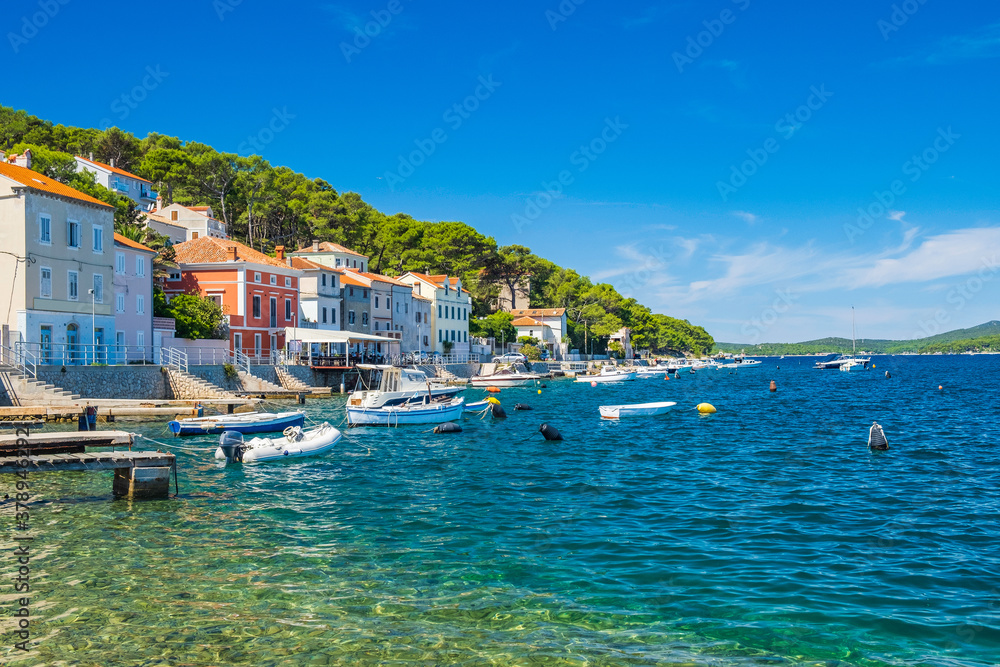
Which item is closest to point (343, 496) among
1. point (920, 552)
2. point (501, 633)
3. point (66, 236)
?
point (501, 633)

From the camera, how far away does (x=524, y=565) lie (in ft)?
40.3

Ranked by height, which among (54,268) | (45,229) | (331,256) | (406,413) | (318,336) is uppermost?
(331,256)

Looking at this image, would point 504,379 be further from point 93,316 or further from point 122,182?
point 122,182

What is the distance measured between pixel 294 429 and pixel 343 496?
826 centimetres

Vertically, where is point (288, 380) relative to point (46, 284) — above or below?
below

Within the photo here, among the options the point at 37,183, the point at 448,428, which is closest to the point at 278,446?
the point at 448,428

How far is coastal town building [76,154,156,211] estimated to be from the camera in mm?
73812

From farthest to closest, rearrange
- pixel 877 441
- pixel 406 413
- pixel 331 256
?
pixel 331 256, pixel 406 413, pixel 877 441

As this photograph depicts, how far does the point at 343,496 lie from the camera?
18562 millimetres

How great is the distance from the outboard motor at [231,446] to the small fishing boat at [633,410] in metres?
21.7

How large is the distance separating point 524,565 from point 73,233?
1492 inches

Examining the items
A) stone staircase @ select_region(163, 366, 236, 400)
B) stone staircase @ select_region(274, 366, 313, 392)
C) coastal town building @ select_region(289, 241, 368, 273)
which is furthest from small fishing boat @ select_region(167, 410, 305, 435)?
coastal town building @ select_region(289, 241, 368, 273)

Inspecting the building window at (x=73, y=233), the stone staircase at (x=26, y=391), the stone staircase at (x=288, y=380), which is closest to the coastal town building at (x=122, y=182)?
the stone staircase at (x=288, y=380)

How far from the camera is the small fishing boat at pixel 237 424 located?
30.0 metres
